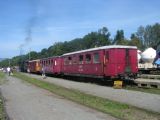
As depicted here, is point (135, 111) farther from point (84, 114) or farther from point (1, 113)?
point (1, 113)

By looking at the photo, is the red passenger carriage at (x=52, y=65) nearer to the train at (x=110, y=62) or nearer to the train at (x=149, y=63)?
the train at (x=149, y=63)

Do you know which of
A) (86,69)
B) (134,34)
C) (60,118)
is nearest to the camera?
(60,118)

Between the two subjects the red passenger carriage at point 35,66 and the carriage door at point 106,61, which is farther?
the red passenger carriage at point 35,66

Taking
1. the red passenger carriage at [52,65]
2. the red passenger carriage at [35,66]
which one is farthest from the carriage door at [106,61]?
the red passenger carriage at [35,66]

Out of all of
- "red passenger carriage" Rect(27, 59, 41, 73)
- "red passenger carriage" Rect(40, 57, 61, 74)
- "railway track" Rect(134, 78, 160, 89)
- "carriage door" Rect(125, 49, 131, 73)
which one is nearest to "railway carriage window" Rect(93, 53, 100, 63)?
"carriage door" Rect(125, 49, 131, 73)

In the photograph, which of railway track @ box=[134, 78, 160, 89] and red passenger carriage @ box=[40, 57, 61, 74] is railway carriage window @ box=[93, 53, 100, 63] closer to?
railway track @ box=[134, 78, 160, 89]

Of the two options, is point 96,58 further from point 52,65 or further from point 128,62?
point 52,65

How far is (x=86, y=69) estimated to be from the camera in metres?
33.2

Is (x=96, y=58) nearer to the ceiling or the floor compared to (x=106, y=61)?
nearer to the ceiling

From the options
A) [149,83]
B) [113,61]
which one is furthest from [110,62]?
[149,83]

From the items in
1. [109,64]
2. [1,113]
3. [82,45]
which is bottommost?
[1,113]

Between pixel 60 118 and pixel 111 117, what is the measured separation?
1643mm

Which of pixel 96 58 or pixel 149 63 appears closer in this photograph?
pixel 96 58

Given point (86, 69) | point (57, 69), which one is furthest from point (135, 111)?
point (57, 69)
